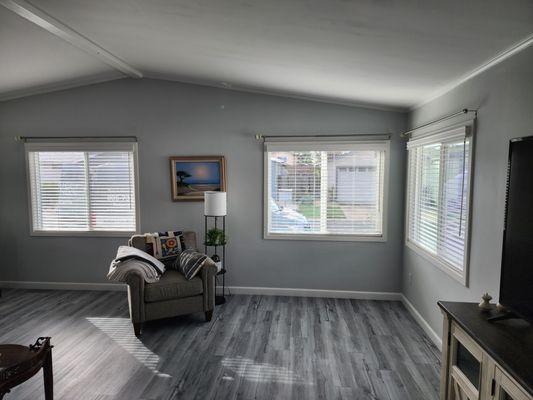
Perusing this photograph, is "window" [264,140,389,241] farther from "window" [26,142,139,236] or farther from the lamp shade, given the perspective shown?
"window" [26,142,139,236]

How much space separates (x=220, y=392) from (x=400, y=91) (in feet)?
10.2

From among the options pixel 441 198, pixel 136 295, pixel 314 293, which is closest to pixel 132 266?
pixel 136 295

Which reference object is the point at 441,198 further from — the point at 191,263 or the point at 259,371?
the point at 191,263

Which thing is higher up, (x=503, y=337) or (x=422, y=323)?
(x=503, y=337)

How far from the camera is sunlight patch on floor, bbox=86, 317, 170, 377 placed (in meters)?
2.81

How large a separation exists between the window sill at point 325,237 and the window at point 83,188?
6.17 ft

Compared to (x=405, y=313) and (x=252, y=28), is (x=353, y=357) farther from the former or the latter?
(x=252, y=28)

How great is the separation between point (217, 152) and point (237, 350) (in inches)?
94.1

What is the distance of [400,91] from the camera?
10.7 ft

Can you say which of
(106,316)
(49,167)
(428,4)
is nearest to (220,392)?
(106,316)

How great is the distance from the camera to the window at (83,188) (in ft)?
14.4

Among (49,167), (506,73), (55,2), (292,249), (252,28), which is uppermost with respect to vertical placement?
(55,2)

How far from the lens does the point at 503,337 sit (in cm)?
155

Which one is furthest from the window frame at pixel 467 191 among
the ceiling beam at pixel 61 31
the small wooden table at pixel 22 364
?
the ceiling beam at pixel 61 31
